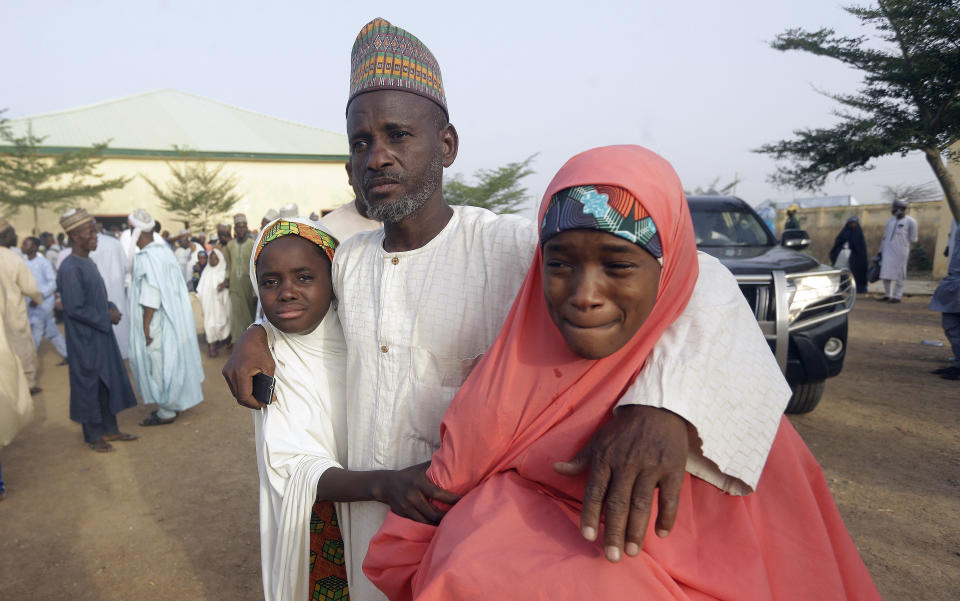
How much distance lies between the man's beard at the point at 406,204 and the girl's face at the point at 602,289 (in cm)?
65

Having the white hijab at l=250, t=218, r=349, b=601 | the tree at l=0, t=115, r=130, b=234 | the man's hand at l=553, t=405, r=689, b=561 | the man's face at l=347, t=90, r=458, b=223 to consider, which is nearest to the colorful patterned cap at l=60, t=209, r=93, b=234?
the white hijab at l=250, t=218, r=349, b=601

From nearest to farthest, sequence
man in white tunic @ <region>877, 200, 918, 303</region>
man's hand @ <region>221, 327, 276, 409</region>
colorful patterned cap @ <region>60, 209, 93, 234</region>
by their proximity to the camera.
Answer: man's hand @ <region>221, 327, 276, 409</region>, colorful patterned cap @ <region>60, 209, 93, 234</region>, man in white tunic @ <region>877, 200, 918, 303</region>

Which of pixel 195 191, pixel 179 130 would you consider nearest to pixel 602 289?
pixel 195 191

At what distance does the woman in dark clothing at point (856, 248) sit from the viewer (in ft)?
43.0

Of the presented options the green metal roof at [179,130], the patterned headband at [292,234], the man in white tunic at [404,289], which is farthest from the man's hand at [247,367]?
the green metal roof at [179,130]

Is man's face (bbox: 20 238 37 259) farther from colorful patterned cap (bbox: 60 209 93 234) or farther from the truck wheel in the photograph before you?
the truck wheel

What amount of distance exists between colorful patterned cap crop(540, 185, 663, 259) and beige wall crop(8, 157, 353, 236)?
2555cm

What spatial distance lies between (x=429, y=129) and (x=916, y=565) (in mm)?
3382

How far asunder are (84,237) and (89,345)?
107 cm

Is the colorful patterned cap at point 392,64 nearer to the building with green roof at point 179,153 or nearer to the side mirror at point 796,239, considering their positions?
the side mirror at point 796,239

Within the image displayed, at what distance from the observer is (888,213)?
20.7m

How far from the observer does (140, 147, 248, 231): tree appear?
25.1m

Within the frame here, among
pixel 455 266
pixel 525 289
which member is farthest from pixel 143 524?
pixel 525 289

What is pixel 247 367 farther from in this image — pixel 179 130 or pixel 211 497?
pixel 179 130
